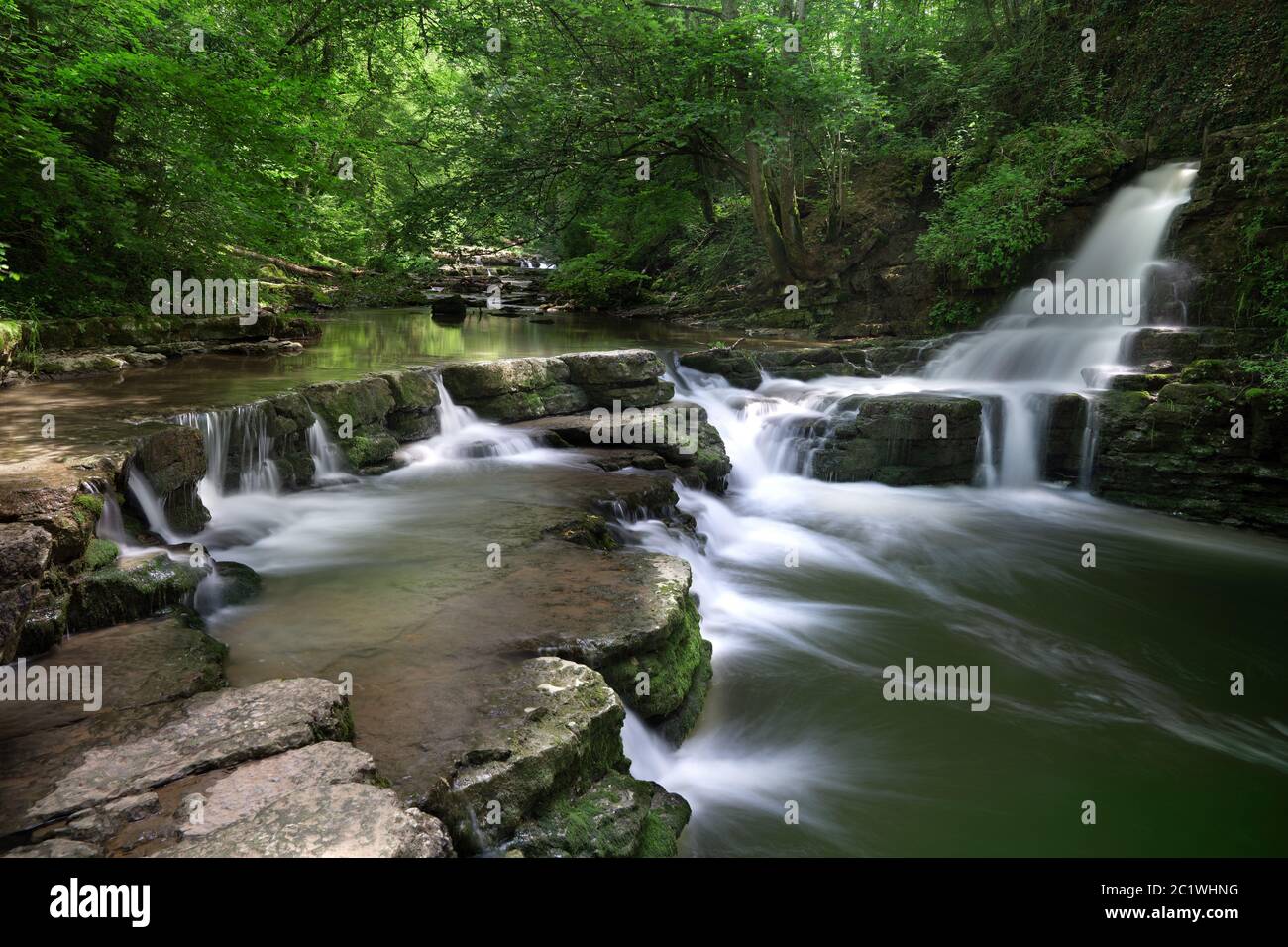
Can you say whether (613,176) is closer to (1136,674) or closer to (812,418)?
(812,418)

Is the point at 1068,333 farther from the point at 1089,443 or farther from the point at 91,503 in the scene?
the point at 91,503

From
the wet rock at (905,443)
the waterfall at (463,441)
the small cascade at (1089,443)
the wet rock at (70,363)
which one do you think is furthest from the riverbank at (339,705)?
the small cascade at (1089,443)

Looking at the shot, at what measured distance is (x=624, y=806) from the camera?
10.3 ft

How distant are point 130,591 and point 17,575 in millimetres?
697

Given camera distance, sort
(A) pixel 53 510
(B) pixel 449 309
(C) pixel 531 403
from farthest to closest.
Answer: (B) pixel 449 309
(C) pixel 531 403
(A) pixel 53 510

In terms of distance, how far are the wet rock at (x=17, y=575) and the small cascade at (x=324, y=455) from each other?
3561 millimetres

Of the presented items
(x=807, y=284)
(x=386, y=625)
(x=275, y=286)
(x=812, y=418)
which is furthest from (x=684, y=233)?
(x=386, y=625)

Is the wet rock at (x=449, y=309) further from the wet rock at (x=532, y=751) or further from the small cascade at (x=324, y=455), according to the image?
the wet rock at (x=532, y=751)

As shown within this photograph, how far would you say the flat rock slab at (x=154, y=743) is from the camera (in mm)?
2504

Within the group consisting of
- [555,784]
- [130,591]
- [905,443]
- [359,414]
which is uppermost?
[359,414]

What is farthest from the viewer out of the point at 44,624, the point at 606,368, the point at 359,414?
the point at 606,368

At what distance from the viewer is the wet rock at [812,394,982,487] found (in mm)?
9688

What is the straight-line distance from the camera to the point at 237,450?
6.39 metres

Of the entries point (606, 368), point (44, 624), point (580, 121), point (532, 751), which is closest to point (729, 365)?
point (606, 368)
